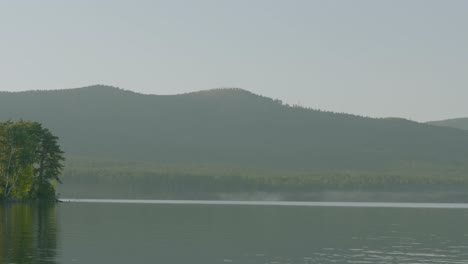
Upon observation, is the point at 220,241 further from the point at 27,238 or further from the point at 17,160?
the point at 17,160

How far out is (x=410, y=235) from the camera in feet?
254

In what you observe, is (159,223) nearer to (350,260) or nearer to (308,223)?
(308,223)

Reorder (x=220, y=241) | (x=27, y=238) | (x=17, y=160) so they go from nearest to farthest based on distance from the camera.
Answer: (x=27, y=238) → (x=220, y=241) → (x=17, y=160)

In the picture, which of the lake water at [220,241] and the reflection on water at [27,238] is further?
the lake water at [220,241]

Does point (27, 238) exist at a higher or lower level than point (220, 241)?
higher

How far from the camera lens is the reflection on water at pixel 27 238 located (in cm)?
5256

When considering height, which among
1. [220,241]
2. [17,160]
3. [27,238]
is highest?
[17,160]

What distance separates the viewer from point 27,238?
6512cm

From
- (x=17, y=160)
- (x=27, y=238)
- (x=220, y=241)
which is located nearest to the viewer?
(x=27, y=238)

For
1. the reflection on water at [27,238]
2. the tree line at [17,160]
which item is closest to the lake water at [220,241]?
the reflection on water at [27,238]

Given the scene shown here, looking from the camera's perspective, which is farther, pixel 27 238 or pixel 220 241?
pixel 220 241

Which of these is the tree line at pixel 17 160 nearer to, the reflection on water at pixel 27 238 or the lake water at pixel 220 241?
the reflection on water at pixel 27 238

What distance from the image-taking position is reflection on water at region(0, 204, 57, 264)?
172ft

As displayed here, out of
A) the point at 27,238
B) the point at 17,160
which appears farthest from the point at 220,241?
the point at 17,160
